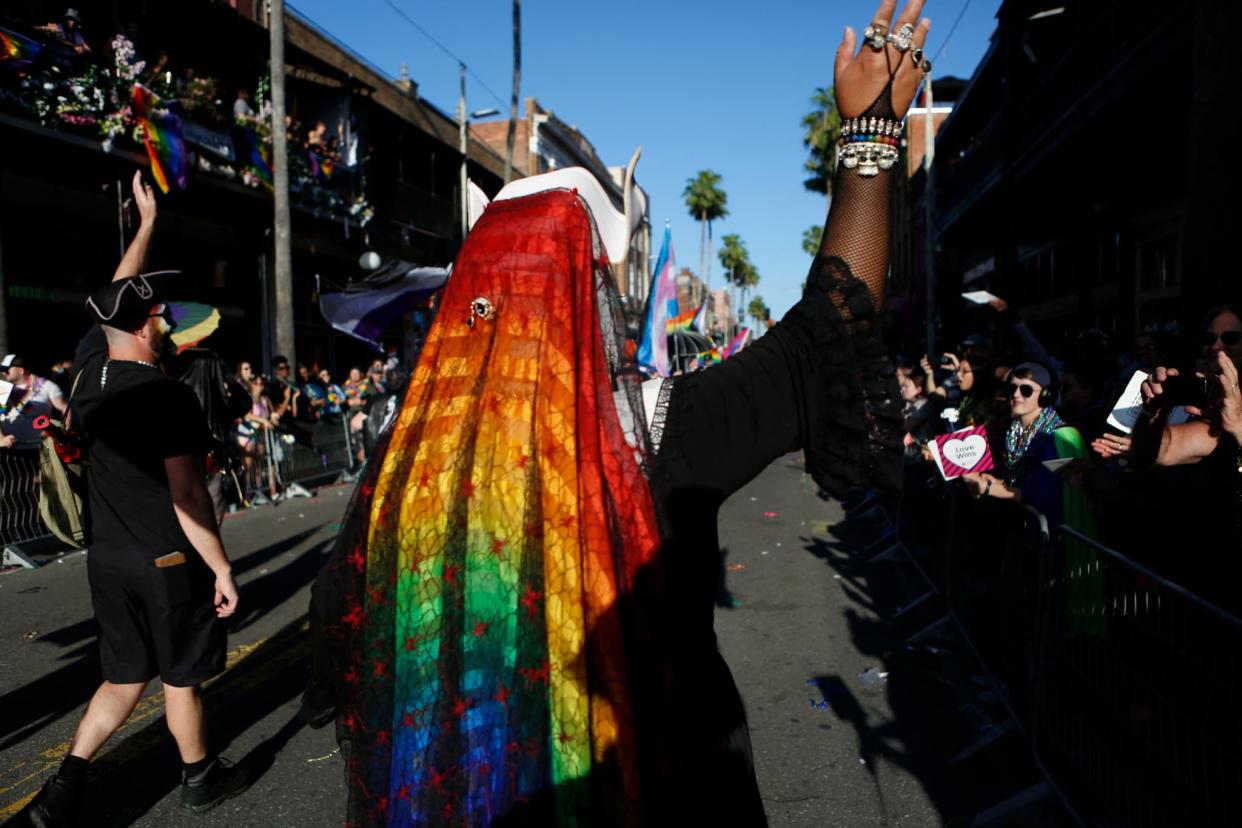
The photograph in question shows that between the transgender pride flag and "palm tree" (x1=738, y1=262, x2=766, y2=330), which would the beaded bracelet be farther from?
"palm tree" (x1=738, y1=262, x2=766, y2=330)

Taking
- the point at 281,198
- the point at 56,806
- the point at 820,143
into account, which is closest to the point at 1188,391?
the point at 56,806

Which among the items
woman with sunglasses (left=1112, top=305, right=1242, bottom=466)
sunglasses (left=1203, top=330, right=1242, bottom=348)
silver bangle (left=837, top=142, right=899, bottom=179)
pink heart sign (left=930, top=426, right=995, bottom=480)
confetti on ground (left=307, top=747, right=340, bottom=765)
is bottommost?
confetti on ground (left=307, top=747, right=340, bottom=765)

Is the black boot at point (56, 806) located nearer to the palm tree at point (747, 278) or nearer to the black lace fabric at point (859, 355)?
the black lace fabric at point (859, 355)

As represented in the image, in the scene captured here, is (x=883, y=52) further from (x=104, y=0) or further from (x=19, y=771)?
(x=104, y=0)

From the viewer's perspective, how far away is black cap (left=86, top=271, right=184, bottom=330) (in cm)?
332

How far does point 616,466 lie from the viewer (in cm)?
146

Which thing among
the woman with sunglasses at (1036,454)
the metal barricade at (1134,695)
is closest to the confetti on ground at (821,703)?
the metal barricade at (1134,695)

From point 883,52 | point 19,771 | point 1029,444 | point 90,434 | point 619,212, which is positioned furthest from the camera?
point 1029,444

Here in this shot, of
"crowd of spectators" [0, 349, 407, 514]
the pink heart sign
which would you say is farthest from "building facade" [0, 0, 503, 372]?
the pink heart sign

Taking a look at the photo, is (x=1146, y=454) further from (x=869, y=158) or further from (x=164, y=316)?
(x=164, y=316)

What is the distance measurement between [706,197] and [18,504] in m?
76.8

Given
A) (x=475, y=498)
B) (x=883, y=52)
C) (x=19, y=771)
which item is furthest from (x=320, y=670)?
(x=19, y=771)

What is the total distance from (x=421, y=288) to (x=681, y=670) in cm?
1321

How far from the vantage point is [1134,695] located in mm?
3154
